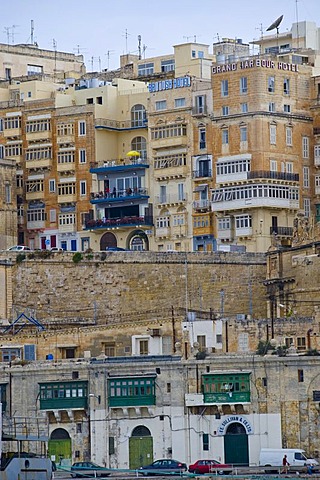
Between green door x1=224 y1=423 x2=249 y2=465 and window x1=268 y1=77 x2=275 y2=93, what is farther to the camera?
window x1=268 y1=77 x2=275 y2=93

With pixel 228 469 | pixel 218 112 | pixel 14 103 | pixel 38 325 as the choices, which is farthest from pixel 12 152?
pixel 228 469

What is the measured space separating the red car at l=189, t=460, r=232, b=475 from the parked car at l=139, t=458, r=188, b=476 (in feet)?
1.39

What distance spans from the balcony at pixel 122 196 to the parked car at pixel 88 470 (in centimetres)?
3811

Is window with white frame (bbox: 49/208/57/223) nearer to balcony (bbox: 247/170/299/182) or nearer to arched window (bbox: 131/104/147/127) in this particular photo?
arched window (bbox: 131/104/147/127)

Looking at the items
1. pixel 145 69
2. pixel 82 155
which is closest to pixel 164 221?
pixel 82 155

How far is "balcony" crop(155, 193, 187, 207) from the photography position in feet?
381

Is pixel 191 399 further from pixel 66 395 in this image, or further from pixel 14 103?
pixel 14 103

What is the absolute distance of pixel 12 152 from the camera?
402 feet

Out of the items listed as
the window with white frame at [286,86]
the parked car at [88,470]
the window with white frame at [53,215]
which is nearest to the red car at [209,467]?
the parked car at [88,470]

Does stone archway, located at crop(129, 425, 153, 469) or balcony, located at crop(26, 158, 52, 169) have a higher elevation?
balcony, located at crop(26, 158, 52, 169)

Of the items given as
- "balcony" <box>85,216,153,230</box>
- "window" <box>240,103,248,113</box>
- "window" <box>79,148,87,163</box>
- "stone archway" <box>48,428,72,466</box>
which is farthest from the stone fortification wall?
"stone archway" <box>48,428,72,466</box>

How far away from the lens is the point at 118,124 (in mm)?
120250

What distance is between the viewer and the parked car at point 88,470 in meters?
77.3

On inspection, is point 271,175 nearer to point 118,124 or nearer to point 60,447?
point 118,124
